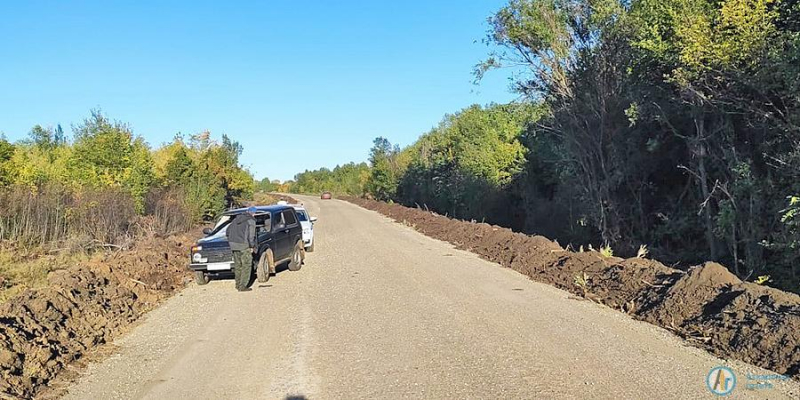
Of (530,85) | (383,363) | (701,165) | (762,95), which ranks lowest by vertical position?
(383,363)

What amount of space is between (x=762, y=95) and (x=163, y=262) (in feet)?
47.1

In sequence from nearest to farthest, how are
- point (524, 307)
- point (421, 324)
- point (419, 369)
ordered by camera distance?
point (419, 369) < point (421, 324) < point (524, 307)

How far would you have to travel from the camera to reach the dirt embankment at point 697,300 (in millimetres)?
6914

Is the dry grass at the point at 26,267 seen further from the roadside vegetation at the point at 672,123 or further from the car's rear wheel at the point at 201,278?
the roadside vegetation at the point at 672,123

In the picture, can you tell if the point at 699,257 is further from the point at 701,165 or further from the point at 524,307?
the point at 524,307

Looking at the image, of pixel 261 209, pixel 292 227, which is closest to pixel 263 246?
pixel 261 209

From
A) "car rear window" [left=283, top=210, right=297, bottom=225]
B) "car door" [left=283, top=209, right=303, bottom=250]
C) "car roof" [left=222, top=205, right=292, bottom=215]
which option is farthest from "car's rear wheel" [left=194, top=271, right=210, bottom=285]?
"car rear window" [left=283, top=210, right=297, bottom=225]

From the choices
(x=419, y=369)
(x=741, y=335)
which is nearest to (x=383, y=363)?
(x=419, y=369)

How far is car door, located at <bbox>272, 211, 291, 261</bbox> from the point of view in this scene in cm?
1493

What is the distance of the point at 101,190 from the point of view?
19.6m

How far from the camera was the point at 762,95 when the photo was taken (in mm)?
12336

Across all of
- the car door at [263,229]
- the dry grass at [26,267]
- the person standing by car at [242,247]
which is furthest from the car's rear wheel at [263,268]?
the dry grass at [26,267]

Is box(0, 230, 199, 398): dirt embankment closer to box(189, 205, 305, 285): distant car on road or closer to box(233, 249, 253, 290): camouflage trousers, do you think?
box(189, 205, 305, 285): distant car on road

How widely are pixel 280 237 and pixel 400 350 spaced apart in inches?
329
